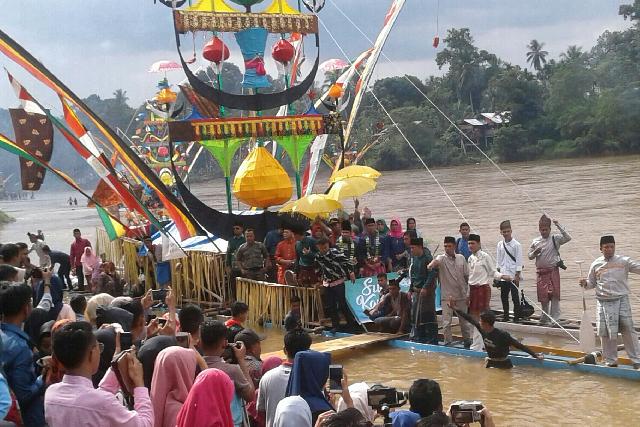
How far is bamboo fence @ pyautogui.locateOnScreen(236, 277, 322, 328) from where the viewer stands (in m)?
11.3

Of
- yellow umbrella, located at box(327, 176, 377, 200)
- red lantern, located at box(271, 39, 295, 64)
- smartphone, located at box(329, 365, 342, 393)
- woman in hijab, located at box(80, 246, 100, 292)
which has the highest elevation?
red lantern, located at box(271, 39, 295, 64)

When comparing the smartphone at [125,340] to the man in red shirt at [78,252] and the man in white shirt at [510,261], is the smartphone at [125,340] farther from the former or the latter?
the man in red shirt at [78,252]

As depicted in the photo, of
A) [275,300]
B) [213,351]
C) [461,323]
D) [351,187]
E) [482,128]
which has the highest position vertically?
[482,128]

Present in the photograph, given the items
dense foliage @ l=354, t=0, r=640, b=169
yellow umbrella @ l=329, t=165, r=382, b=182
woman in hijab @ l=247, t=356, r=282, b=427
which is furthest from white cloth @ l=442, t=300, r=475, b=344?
dense foliage @ l=354, t=0, r=640, b=169

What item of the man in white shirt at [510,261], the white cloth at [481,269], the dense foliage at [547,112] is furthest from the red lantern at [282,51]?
the dense foliage at [547,112]

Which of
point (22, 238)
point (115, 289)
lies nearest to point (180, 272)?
point (115, 289)

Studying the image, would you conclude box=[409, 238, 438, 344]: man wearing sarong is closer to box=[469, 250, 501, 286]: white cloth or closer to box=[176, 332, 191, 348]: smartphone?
box=[469, 250, 501, 286]: white cloth

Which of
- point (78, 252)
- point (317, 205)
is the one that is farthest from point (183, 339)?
point (78, 252)

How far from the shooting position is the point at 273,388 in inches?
187

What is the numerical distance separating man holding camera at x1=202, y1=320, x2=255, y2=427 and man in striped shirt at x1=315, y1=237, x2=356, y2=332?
20.3 feet

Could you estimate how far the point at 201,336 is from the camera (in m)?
4.47

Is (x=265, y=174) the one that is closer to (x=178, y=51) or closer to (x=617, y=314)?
(x=178, y=51)

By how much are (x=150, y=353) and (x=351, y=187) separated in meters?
8.25

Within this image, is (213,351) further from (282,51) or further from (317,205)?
(282,51)
